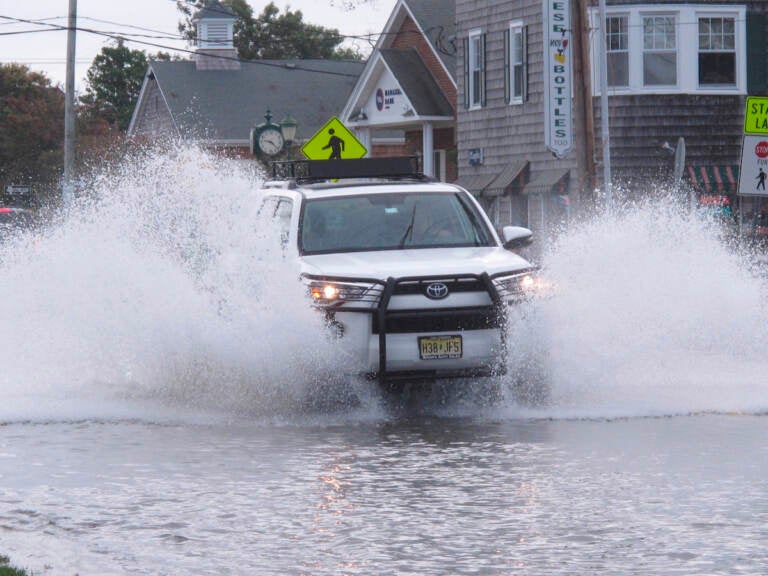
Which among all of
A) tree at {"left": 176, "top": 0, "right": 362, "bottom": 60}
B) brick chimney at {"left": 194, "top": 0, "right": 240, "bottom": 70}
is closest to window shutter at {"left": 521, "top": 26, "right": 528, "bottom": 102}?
brick chimney at {"left": 194, "top": 0, "right": 240, "bottom": 70}

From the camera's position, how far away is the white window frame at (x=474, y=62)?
3841 cm

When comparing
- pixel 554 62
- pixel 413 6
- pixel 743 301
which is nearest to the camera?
pixel 743 301

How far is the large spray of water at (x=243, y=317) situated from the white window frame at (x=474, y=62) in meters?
21.8

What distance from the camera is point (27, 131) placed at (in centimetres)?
7281

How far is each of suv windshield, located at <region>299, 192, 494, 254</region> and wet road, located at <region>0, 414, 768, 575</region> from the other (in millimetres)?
1839

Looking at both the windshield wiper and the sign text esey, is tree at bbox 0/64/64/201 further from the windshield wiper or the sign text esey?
the windshield wiper

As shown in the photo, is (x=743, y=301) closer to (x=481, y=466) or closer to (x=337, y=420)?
(x=337, y=420)

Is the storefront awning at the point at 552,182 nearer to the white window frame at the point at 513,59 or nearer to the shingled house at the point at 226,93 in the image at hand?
the white window frame at the point at 513,59

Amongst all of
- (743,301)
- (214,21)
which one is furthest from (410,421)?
(214,21)

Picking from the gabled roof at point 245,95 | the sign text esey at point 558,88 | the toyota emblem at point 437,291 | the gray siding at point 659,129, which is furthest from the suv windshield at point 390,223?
the gabled roof at point 245,95

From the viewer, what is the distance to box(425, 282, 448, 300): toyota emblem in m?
12.4

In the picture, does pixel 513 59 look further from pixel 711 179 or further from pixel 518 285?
pixel 518 285

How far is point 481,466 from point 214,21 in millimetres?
58035

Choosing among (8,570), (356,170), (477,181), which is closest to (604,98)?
(477,181)
